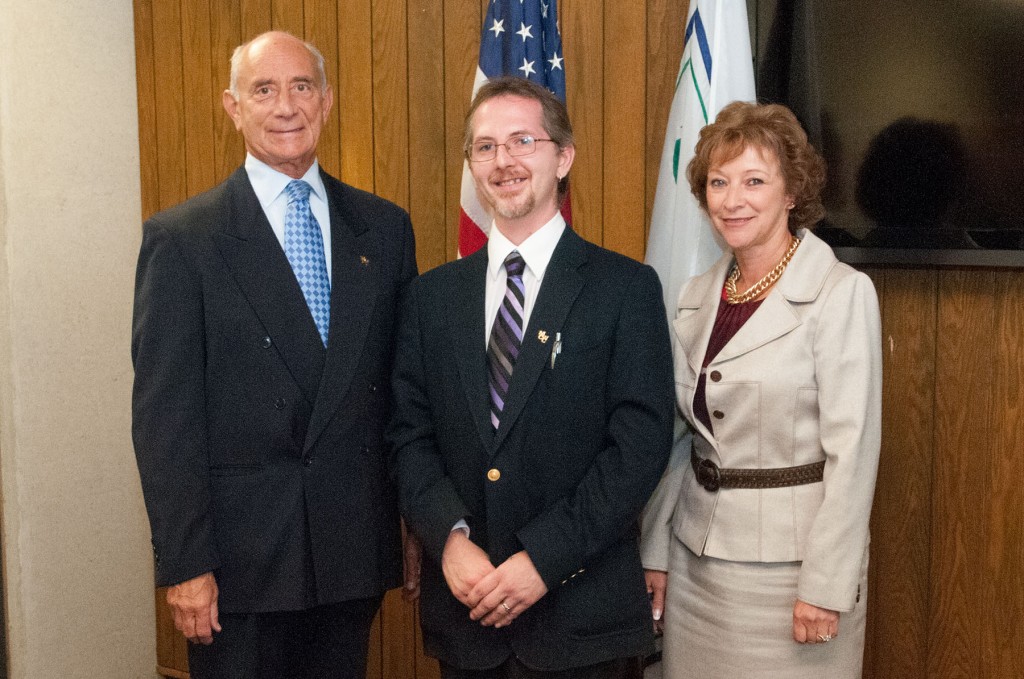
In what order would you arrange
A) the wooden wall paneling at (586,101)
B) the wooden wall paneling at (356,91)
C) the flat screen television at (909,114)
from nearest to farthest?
1. the flat screen television at (909,114)
2. the wooden wall paneling at (586,101)
3. the wooden wall paneling at (356,91)

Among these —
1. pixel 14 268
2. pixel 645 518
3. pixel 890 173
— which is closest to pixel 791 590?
pixel 645 518

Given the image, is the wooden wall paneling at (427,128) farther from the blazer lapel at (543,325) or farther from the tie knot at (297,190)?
the blazer lapel at (543,325)

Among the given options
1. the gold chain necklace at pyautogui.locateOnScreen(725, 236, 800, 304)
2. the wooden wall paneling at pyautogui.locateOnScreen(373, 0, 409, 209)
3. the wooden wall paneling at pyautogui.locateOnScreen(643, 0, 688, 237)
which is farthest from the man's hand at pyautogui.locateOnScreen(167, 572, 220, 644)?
the wooden wall paneling at pyautogui.locateOnScreen(643, 0, 688, 237)

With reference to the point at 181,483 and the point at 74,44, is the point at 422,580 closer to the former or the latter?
the point at 181,483

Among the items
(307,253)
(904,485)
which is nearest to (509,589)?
(307,253)

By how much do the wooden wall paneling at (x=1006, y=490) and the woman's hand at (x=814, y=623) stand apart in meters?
0.72

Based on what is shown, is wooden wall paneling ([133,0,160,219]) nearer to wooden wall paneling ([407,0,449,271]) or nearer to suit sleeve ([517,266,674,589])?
wooden wall paneling ([407,0,449,271])

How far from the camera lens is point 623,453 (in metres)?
1.78

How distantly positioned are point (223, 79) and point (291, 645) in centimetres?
202

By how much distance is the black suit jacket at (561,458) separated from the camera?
1767 millimetres

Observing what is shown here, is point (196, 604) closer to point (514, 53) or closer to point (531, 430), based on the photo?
point (531, 430)

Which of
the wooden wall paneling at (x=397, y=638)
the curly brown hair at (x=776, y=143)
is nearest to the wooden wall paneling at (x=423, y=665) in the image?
the wooden wall paneling at (x=397, y=638)

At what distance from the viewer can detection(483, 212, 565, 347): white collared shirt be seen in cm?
188

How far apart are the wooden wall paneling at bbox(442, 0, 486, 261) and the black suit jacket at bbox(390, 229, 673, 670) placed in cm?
119
